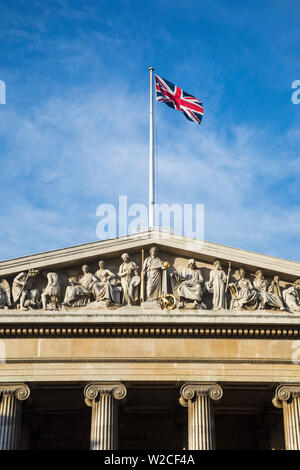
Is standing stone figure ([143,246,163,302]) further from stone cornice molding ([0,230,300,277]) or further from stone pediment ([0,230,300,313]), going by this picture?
stone cornice molding ([0,230,300,277])

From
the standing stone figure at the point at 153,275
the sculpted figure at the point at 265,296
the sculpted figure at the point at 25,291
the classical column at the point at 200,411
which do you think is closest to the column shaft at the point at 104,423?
the classical column at the point at 200,411

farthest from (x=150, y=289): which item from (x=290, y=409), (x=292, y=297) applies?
(x=290, y=409)

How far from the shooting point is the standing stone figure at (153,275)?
110 feet

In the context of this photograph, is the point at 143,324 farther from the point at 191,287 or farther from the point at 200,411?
the point at 200,411

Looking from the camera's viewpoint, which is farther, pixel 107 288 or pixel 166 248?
pixel 166 248

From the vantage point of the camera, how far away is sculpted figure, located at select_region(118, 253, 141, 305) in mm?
33406

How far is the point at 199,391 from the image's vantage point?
32281 mm

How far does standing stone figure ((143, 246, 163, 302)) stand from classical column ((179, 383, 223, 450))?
3773mm

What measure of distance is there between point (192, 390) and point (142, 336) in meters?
2.85

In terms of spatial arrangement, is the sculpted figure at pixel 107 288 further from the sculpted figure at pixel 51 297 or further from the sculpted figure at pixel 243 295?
the sculpted figure at pixel 243 295

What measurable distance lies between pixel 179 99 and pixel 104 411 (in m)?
16.1
